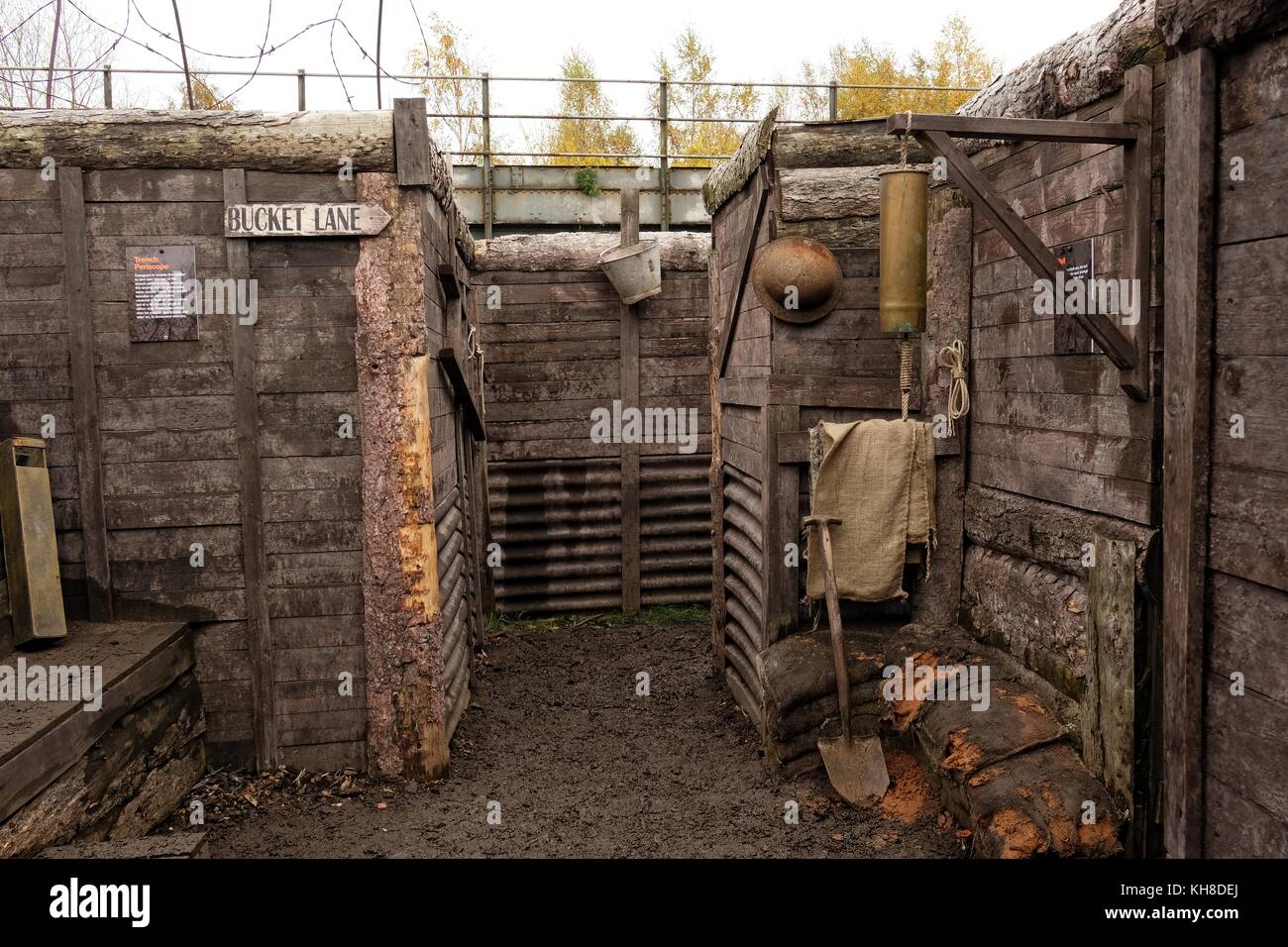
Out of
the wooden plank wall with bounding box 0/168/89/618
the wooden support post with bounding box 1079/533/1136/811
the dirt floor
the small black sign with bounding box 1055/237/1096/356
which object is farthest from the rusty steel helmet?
the wooden plank wall with bounding box 0/168/89/618

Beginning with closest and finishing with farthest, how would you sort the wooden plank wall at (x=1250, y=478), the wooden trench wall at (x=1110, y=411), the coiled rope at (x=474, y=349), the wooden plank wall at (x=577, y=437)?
the wooden plank wall at (x=1250, y=478) → the wooden trench wall at (x=1110, y=411) → the coiled rope at (x=474, y=349) → the wooden plank wall at (x=577, y=437)

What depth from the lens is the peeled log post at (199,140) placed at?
4727 mm

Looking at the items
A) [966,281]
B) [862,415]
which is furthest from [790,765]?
[966,281]

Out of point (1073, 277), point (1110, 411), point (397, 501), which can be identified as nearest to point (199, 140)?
point (397, 501)

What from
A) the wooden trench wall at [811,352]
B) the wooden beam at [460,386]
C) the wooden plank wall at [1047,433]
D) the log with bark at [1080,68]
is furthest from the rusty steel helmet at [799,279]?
the wooden beam at [460,386]

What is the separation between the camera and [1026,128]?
361 centimetres

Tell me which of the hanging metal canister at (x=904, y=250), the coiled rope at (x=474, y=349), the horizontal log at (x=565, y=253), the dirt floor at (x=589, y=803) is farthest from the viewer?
the horizontal log at (x=565, y=253)

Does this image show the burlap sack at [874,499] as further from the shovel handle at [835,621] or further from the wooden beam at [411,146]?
the wooden beam at [411,146]

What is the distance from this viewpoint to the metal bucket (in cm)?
856

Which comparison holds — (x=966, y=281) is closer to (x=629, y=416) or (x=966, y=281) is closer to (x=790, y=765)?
(x=790, y=765)

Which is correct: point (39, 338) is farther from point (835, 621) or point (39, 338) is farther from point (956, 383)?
point (956, 383)

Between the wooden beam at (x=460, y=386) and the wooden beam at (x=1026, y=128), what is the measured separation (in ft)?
10.1

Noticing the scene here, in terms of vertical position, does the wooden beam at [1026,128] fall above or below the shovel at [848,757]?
above
